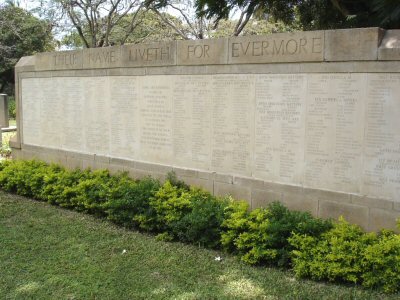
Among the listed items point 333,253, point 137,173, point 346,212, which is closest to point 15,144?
point 137,173

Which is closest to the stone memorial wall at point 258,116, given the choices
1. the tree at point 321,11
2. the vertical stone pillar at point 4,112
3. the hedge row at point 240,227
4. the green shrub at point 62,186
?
the hedge row at point 240,227

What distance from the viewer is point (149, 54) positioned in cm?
727

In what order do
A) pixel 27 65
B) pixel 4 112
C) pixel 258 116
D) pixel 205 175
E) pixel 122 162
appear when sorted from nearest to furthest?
pixel 258 116 → pixel 205 175 → pixel 122 162 → pixel 27 65 → pixel 4 112

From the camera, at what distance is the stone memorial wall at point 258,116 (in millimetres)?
5168

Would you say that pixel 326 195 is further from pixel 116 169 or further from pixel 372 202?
pixel 116 169

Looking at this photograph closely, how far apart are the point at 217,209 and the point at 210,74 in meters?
1.96

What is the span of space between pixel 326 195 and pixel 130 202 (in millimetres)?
2645

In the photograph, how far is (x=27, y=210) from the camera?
7.53 metres

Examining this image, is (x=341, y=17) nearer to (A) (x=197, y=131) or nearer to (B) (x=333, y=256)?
(A) (x=197, y=131)

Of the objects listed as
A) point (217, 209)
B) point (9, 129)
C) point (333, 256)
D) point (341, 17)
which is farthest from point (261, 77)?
point (9, 129)

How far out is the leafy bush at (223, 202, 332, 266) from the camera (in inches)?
198

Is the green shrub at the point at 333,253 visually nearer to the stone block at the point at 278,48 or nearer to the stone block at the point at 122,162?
the stone block at the point at 278,48

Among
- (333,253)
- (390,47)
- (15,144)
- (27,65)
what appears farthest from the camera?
(15,144)

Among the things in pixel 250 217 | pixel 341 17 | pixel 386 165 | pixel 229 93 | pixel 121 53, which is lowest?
pixel 250 217
